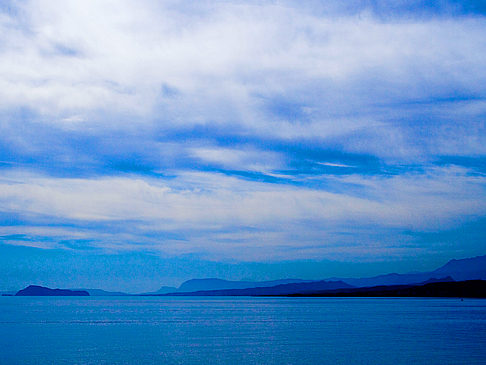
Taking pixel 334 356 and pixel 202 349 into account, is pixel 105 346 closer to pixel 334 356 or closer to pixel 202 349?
pixel 202 349

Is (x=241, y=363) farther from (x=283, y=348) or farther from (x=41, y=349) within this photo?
(x=41, y=349)

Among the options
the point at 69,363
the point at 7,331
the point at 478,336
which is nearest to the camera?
the point at 69,363

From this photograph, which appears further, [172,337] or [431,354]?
[172,337]

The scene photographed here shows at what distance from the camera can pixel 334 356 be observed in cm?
3769

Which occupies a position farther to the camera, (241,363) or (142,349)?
(142,349)

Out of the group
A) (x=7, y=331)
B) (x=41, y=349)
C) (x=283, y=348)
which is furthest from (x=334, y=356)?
(x=7, y=331)

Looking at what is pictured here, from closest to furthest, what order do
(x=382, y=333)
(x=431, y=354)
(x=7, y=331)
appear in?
1. (x=431, y=354)
2. (x=382, y=333)
3. (x=7, y=331)

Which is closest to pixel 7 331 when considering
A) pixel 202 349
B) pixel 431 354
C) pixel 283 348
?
pixel 202 349

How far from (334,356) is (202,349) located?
381 inches

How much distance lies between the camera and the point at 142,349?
138 feet

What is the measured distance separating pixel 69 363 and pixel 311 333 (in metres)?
28.8

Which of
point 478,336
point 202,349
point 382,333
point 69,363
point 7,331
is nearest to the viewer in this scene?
point 69,363

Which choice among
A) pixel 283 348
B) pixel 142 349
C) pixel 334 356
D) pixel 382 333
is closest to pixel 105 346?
pixel 142 349

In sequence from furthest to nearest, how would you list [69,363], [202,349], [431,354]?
1. [202,349]
2. [431,354]
3. [69,363]
